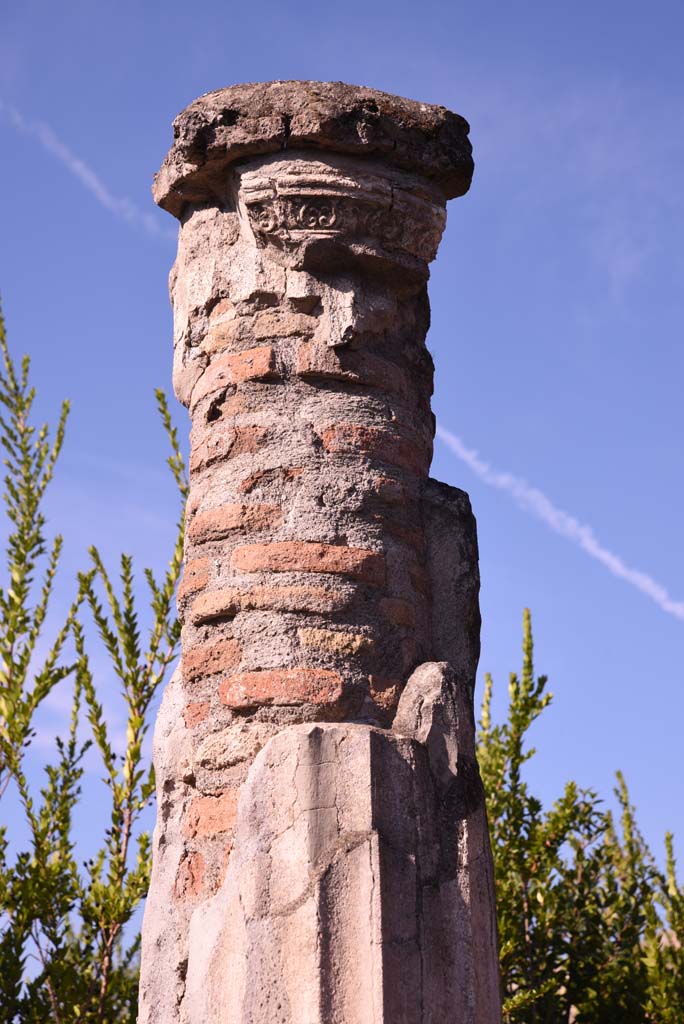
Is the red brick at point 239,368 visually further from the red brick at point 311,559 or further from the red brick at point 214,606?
the red brick at point 214,606

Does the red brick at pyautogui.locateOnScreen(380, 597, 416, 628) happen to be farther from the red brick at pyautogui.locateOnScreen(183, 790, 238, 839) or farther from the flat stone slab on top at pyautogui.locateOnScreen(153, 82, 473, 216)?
the flat stone slab on top at pyautogui.locateOnScreen(153, 82, 473, 216)

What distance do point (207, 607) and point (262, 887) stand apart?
806mm


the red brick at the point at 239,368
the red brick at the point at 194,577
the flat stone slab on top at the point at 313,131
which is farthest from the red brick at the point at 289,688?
the flat stone slab on top at the point at 313,131

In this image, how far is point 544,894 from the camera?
22.6ft

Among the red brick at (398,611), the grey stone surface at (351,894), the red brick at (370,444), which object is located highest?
the red brick at (370,444)

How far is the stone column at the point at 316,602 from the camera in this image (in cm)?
298

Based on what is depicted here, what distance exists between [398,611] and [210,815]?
0.71 m

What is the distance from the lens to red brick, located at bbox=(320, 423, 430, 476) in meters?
3.59

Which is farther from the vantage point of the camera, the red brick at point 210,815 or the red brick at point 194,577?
the red brick at point 194,577

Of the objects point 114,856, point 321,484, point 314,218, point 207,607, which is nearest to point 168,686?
point 207,607

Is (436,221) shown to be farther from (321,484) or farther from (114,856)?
(114,856)

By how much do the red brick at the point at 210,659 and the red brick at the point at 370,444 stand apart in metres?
0.59

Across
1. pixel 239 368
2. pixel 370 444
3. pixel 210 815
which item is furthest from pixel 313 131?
pixel 210 815

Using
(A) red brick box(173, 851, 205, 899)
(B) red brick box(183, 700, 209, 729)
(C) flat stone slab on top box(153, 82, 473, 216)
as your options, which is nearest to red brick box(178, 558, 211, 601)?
(B) red brick box(183, 700, 209, 729)
